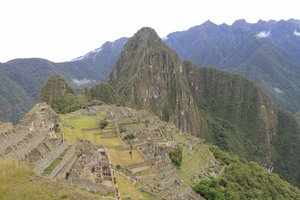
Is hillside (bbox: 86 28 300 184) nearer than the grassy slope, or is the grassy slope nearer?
the grassy slope

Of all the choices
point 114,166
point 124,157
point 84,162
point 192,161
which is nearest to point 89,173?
point 84,162

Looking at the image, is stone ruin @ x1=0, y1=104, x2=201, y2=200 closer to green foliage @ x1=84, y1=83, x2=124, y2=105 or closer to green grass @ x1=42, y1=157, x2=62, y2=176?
green grass @ x1=42, y1=157, x2=62, y2=176

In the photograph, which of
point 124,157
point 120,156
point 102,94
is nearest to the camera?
point 124,157

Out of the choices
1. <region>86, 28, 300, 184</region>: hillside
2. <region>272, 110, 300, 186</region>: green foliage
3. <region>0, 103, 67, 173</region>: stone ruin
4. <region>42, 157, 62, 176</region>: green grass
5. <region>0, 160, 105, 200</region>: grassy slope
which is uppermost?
<region>0, 160, 105, 200</region>: grassy slope

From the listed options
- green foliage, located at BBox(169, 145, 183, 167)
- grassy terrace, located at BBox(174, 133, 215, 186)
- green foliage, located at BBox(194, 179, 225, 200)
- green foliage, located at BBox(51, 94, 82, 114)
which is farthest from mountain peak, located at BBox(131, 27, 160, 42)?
green foliage, located at BBox(194, 179, 225, 200)

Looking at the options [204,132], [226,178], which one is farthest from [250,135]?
[226,178]

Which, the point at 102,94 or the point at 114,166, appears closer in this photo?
the point at 114,166

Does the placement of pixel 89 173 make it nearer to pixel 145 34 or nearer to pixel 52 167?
pixel 52 167
